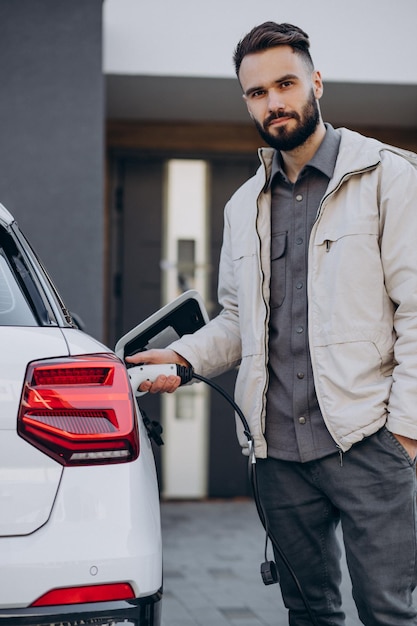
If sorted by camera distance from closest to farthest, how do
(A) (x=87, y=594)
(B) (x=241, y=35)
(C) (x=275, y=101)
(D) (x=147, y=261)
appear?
(A) (x=87, y=594) < (C) (x=275, y=101) < (B) (x=241, y=35) < (D) (x=147, y=261)

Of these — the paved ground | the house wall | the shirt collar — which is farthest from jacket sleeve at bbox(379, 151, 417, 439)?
the house wall

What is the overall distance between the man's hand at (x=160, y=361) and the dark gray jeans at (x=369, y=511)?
0.37m

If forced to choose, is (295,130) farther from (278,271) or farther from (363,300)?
(363,300)

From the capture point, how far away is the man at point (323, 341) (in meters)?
2.62

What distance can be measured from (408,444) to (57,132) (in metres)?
3.88

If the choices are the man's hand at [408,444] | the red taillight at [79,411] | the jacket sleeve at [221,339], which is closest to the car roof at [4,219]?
the red taillight at [79,411]

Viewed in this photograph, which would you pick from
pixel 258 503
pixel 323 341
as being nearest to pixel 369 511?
pixel 258 503

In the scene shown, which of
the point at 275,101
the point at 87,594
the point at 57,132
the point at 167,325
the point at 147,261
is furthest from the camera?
the point at 147,261

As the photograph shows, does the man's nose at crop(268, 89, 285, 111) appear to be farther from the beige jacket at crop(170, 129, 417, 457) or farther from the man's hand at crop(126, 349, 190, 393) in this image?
the man's hand at crop(126, 349, 190, 393)

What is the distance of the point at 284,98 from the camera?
110 inches

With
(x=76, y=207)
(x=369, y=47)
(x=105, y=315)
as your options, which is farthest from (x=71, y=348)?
(x=105, y=315)

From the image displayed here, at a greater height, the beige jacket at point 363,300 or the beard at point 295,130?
the beard at point 295,130

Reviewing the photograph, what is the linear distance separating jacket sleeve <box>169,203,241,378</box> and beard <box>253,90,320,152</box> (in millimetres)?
381

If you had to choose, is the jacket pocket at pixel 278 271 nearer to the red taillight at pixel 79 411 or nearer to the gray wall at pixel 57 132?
the red taillight at pixel 79 411
